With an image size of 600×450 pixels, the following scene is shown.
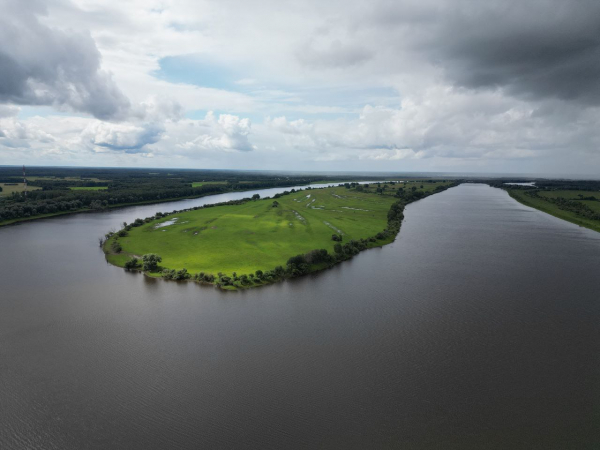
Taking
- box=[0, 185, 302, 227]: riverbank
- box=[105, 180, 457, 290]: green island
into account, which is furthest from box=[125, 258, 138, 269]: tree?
box=[0, 185, 302, 227]: riverbank

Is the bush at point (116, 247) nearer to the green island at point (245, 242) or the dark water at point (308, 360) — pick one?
the green island at point (245, 242)

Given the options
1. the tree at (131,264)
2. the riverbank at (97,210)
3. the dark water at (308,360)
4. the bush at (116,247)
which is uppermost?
the riverbank at (97,210)

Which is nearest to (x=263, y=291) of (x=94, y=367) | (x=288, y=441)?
(x=94, y=367)

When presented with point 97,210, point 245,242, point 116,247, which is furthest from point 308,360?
point 97,210

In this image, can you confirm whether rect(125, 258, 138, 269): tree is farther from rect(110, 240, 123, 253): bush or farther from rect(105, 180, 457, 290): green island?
rect(110, 240, 123, 253): bush

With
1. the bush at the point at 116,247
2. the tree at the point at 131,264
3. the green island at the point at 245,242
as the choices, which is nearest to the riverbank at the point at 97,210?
the green island at the point at 245,242

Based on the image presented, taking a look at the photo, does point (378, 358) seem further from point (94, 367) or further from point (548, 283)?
point (548, 283)

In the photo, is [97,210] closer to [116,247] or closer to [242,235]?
[116,247]
